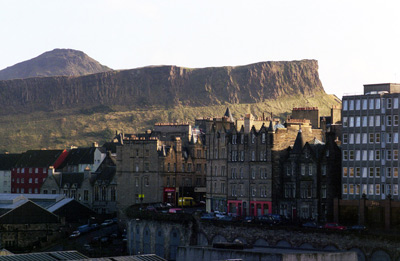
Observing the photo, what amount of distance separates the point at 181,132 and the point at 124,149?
19760 millimetres

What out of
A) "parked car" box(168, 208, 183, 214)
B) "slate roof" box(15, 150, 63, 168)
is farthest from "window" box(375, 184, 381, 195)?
"slate roof" box(15, 150, 63, 168)

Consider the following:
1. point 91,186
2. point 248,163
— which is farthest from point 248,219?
point 91,186

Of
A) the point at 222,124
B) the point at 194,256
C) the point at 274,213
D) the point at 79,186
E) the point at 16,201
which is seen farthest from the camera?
the point at 79,186

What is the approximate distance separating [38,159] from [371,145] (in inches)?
3247

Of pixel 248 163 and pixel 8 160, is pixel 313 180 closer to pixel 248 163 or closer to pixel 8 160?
pixel 248 163

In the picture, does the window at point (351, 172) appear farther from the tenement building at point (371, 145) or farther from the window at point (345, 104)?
the window at point (345, 104)

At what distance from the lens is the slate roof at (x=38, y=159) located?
16612 cm

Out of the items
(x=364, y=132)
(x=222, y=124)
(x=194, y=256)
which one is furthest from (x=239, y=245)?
(x=222, y=124)

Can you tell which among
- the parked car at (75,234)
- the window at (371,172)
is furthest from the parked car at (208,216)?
the parked car at (75,234)

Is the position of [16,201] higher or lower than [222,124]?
lower

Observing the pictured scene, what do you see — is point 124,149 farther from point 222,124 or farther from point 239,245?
point 239,245

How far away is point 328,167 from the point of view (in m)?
107

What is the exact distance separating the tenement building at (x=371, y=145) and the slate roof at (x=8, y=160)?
85232 millimetres

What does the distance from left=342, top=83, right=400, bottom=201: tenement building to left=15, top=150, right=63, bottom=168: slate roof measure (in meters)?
74.6
